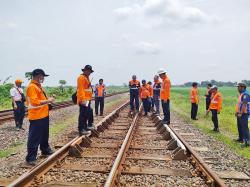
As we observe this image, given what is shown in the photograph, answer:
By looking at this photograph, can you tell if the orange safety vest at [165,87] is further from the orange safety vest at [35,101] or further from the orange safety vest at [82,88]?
the orange safety vest at [35,101]

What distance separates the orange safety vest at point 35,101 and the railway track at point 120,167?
0.85m

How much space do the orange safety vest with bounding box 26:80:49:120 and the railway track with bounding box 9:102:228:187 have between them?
853 millimetres

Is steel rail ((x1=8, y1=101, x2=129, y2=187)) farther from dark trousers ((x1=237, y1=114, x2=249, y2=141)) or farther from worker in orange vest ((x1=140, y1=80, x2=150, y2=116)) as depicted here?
worker in orange vest ((x1=140, y1=80, x2=150, y2=116))

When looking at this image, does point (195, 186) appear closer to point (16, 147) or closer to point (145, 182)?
point (145, 182)

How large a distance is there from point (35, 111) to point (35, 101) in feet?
0.99

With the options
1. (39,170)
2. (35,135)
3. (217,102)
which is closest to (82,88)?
(35,135)

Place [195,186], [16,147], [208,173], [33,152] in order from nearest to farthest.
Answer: [195,186]
[208,173]
[33,152]
[16,147]

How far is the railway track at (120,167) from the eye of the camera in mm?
5156

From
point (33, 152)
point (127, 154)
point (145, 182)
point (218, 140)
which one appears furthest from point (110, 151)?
point (218, 140)

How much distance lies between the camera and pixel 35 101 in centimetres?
624

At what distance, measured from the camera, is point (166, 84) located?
11430 millimetres

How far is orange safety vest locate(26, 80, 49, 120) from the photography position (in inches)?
246

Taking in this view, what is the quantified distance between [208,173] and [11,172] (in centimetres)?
345

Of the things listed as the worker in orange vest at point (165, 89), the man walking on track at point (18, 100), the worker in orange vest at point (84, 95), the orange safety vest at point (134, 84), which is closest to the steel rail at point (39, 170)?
the worker in orange vest at point (84, 95)
